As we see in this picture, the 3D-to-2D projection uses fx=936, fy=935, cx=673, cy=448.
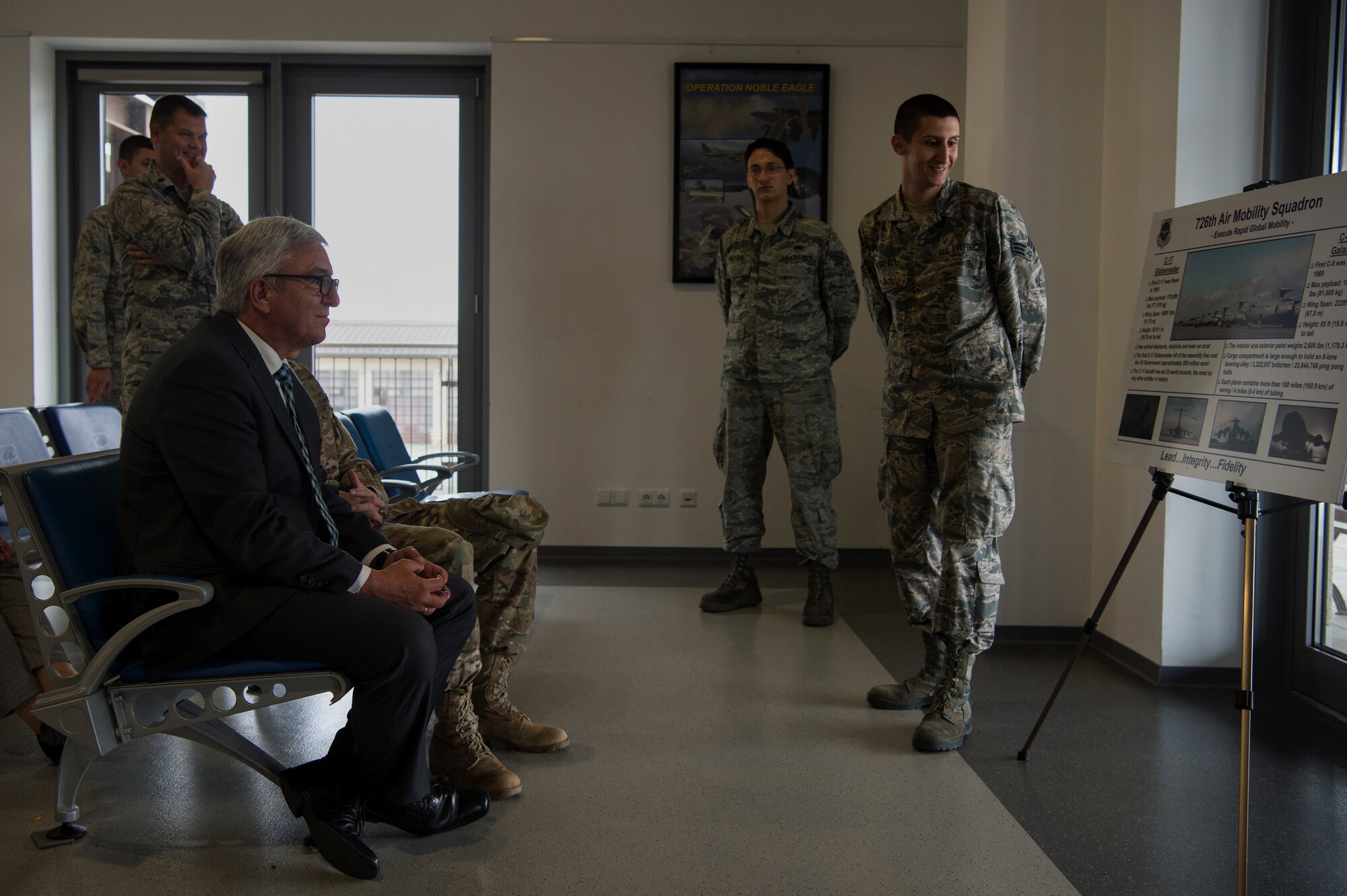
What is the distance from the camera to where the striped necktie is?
1859 millimetres

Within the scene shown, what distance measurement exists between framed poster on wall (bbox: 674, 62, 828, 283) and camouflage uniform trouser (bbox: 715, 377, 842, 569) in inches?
51.3

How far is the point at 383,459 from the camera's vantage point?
3533mm

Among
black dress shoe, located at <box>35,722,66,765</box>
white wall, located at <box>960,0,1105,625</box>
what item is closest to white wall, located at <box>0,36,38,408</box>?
black dress shoe, located at <box>35,722,66,765</box>

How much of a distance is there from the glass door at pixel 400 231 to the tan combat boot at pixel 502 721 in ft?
9.62

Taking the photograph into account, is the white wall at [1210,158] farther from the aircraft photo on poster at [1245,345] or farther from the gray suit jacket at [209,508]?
the gray suit jacket at [209,508]

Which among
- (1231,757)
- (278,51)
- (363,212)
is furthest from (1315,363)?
(278,51)

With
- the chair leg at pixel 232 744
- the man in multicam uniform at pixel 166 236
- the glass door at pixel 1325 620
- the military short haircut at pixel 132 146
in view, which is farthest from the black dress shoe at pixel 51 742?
the glass door at pixel 1325 620

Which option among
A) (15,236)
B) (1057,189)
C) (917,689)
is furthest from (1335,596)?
(15,236)

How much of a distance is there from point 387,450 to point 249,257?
5.98 feet

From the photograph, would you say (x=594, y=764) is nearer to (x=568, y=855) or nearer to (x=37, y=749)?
(x=568, y=855)

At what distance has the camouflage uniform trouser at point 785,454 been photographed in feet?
12.5

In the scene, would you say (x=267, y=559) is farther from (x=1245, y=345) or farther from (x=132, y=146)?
(x=132, y=146)

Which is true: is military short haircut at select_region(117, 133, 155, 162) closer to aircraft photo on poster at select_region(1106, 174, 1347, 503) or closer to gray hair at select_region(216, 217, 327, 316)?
gray hair at select_region(216, 217, 327, 316)

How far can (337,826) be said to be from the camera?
1.77m
